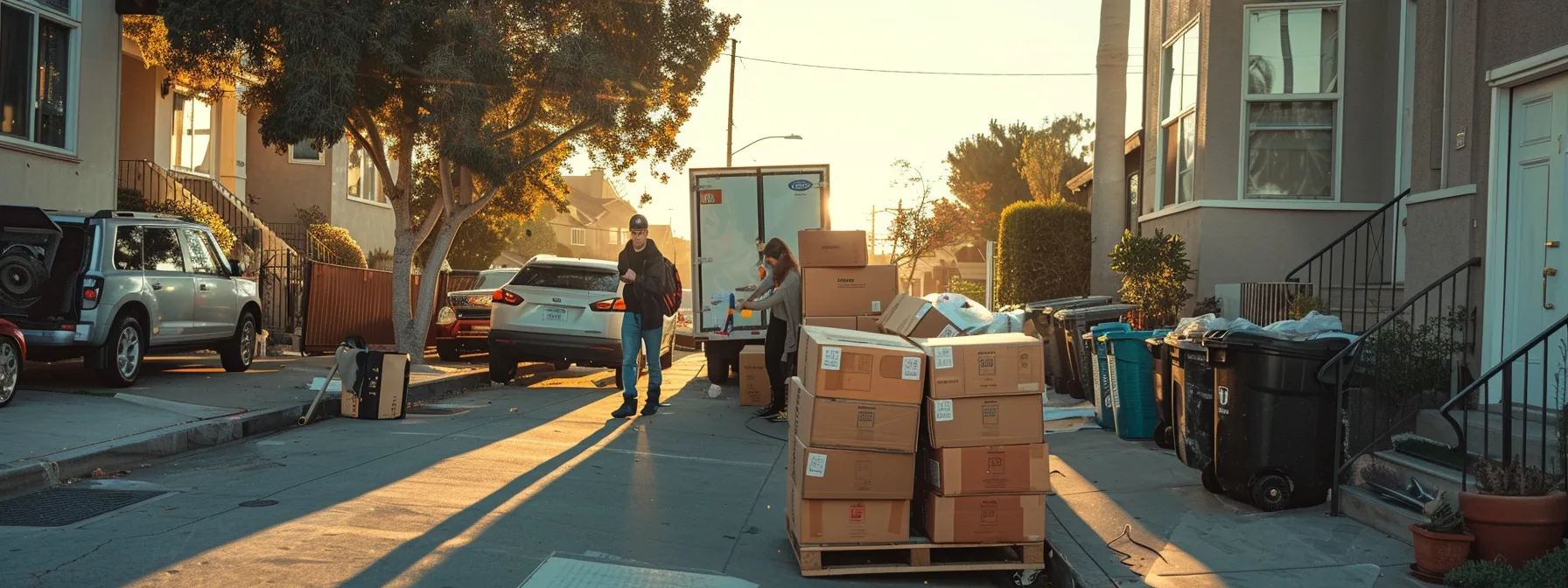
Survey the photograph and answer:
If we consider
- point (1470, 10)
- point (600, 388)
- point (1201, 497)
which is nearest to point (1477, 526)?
point (1201, 497)

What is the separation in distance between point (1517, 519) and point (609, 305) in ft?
35.5

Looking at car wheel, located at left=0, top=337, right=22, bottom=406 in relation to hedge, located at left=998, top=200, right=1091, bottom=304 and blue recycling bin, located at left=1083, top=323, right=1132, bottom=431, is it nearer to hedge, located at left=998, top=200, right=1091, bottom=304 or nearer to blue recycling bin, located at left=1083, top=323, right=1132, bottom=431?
blue recycling bin, located at left=1083, top=323, right=1132, bottom=431

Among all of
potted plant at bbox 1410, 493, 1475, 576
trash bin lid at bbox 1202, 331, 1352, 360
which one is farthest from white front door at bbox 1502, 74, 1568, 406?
potted plant at bbox 1410, 493, 1475, 576

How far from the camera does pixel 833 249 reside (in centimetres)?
1217

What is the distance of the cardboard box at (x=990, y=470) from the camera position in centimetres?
584

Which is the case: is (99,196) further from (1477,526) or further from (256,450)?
(1477,526)

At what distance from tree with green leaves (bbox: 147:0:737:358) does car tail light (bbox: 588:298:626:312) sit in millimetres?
2385

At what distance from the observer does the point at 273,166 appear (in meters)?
28.0

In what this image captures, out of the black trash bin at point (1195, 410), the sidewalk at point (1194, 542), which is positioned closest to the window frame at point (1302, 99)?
the sidewalk at point (1194, 542)

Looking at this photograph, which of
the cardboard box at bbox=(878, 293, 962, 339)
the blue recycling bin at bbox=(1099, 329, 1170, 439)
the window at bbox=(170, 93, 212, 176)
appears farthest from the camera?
the window at bbox=(170, 93, 212, 176)

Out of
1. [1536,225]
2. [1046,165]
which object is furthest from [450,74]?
[1046,165]

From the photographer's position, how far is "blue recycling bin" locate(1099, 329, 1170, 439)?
32.8 ft

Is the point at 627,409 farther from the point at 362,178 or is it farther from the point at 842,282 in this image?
the point at 362,178

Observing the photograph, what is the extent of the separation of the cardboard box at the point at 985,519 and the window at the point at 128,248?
30.1ft
